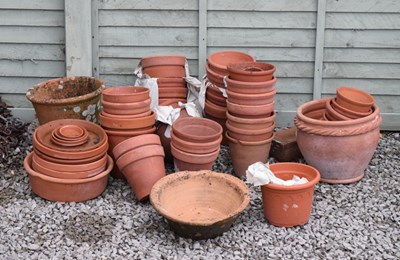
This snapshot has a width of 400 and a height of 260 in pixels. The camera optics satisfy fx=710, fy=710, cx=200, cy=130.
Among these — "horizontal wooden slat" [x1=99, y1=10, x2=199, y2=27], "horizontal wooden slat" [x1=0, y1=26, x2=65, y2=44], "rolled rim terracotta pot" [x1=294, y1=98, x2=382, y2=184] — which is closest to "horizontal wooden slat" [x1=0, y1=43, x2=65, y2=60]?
"horizontal wooden slat" [x1=0, y1=26, x2=65, y2=44]

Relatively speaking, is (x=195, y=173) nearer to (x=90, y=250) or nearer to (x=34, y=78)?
(x=90, y=250)

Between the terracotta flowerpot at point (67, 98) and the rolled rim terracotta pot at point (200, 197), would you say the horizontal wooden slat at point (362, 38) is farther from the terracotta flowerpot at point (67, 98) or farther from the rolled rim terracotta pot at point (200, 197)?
the terracotta flowerpot at point (67, 98)

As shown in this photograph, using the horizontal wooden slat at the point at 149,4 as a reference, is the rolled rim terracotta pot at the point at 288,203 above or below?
below

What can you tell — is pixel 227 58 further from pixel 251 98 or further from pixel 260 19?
pixel 251 98

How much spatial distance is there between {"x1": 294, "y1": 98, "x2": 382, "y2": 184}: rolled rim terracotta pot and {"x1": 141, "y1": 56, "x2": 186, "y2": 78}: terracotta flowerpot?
1.04m

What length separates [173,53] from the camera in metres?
5.76

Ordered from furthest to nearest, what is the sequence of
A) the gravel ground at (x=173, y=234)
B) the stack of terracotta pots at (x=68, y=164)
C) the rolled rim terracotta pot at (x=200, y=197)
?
the stack of terracotta pots at (x=68, y=164) < the rolled rim terracotta pot at (x=200, y=197) < the gravel ground at (x=173, y=234)

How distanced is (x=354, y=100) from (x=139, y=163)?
63.1 inches

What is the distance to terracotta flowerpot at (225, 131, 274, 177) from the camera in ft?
16.6

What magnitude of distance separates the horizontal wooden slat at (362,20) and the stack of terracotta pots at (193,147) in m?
1.42

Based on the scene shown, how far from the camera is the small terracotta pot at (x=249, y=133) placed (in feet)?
16.4

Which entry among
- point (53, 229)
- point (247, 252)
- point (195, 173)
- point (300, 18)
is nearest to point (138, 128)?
point (195, 173)

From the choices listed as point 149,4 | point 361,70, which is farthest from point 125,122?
point 361,70

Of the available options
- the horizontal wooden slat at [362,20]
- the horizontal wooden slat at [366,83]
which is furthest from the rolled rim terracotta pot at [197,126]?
the horizontal wooden slat at [362,20]
